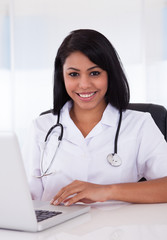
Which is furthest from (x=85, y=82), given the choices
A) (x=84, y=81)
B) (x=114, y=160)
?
(x=114, y=160)

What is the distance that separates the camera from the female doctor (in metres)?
1.68

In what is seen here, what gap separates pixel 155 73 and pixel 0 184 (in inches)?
109

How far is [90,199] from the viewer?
1318 millimetres

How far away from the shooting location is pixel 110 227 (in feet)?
3.53

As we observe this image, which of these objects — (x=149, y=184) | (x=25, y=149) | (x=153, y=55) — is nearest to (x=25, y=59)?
(x=153, y=55)

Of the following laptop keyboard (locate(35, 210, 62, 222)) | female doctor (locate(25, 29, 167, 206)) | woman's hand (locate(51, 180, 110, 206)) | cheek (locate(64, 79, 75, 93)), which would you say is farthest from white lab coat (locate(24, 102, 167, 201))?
laptop keyboard (locate(35, 210, 62, 222))

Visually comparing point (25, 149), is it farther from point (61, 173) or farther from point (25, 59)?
point (25, 59)

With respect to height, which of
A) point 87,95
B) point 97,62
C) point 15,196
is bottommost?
point 15,196

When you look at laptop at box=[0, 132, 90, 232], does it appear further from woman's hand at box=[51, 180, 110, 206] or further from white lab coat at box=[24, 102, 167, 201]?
white lab coat at box=[24, 102, 167, 201]

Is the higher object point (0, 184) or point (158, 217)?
point (0, 184)

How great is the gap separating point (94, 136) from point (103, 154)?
86 mm

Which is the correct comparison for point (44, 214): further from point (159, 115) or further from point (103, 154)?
point (159, 115)

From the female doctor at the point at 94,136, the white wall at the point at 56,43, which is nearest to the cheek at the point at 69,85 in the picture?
the female doctor at the point at 94,136

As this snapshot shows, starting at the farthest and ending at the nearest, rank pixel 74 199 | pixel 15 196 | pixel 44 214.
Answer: pixel 74 199
pixel 44 214
pixel 15 196
